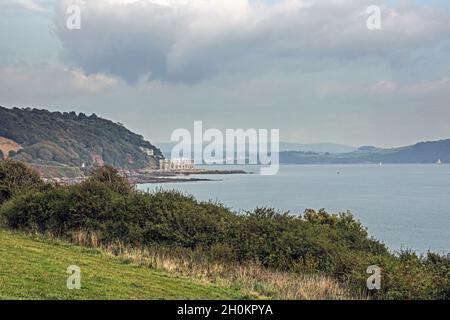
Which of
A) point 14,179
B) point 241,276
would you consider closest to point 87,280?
point 241,276

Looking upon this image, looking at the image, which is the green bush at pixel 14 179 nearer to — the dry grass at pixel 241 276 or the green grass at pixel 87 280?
the dry grass at pixel 241 276

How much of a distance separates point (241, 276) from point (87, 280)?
593cm

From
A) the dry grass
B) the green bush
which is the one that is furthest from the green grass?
the green bush

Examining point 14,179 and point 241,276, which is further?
point 14,179

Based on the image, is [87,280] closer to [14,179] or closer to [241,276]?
[241,276]

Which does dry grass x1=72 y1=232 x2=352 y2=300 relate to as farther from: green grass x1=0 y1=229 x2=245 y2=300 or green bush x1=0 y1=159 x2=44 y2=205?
green bush x1=0 y1=159 x2=44 y2=205

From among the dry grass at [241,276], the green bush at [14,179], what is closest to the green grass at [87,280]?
the dry grass at [241,276]

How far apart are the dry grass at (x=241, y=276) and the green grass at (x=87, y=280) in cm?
82

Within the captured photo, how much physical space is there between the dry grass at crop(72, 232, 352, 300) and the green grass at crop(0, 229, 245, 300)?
82 cm

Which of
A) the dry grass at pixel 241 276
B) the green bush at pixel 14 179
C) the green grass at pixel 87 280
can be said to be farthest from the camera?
the green bush at pixel 14 179

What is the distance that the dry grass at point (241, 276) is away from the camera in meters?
14.3

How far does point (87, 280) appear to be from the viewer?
13.1 m
